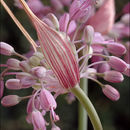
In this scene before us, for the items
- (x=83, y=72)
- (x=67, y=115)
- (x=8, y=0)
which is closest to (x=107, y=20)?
(x=83, y=72)

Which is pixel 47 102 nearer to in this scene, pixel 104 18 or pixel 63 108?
pixel 104 18

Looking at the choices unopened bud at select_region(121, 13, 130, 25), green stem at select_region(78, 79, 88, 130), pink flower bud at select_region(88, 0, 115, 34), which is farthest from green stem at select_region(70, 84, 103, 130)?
unopened bud at select_region(121, 13, 130, 25)

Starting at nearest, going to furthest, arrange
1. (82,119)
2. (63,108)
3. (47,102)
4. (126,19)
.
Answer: (47,102)
(82,119)
(126,19)
(63,108)

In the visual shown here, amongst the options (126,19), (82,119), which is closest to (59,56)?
(82,119)

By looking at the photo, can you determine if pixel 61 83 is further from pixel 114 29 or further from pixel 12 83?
pixel 114 29

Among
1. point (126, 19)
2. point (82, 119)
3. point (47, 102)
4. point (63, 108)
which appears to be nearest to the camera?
point (47, 102)

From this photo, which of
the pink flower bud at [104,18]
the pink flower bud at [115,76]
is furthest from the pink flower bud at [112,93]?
the pink flower bud at [104,18]

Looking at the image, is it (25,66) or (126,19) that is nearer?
(25,66)

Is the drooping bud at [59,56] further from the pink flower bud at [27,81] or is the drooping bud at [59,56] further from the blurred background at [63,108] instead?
the blurred background at [63,108]

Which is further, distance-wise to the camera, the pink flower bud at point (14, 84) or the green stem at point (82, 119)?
the green stem at point (82, 119)
